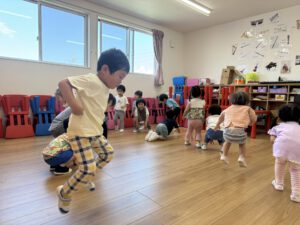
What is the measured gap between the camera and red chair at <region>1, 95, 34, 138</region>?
3.35 metres

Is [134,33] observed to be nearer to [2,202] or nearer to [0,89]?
[0,89]

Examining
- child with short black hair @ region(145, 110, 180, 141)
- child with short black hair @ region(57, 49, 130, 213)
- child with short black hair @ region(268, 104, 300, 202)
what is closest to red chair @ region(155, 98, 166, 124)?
child with short black hair @ region(145, 110, 180, 141)

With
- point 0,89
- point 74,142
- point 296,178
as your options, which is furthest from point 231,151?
point 0,89

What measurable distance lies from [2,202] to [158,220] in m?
1.04

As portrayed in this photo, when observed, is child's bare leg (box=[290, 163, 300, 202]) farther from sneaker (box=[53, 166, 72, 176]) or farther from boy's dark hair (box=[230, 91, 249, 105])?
sneaker (box=[53, 166, 72, 176])

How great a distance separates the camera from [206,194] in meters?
1.59

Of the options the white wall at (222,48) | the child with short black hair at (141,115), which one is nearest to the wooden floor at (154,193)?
the child with short black hair at (141,115)

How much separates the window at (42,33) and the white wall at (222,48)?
3181mm

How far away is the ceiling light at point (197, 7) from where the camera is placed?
4094mm

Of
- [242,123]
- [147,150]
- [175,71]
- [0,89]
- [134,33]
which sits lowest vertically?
[147,150]

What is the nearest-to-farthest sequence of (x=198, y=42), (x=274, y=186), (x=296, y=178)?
(x=296, y=178), (x=274, y=186), (x=198, y=42)

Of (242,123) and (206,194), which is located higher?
(242,123)

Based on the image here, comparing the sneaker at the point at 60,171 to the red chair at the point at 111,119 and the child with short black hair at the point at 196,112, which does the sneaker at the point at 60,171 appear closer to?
the child with short black hair at the point at 196,112

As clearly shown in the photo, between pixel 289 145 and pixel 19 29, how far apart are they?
4266mm
